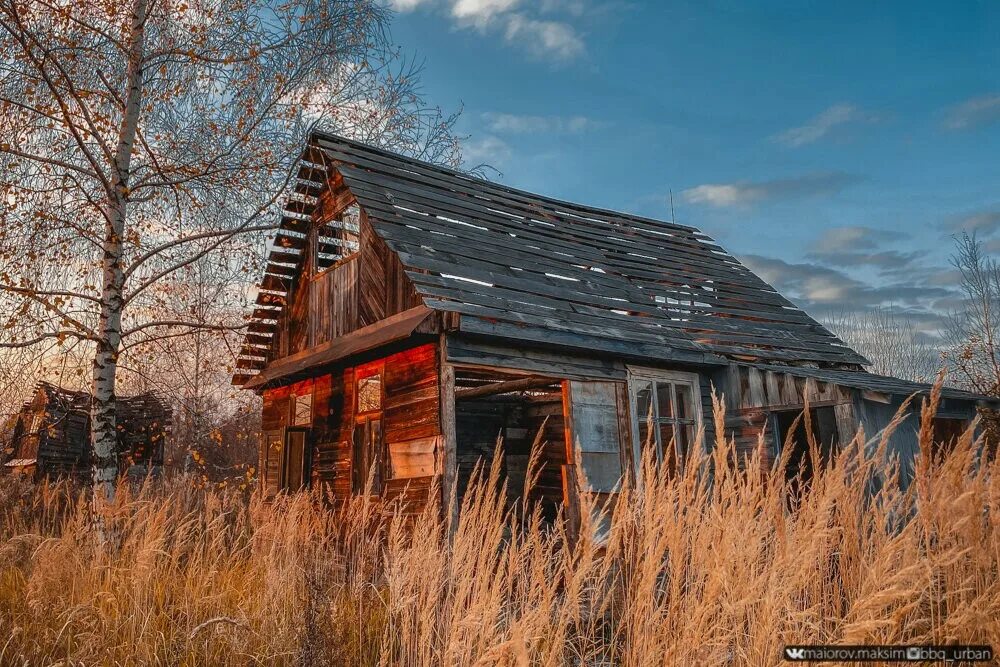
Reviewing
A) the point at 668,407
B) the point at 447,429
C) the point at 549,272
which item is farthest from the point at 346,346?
the point at 668,407

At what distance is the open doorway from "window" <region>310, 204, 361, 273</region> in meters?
2.86

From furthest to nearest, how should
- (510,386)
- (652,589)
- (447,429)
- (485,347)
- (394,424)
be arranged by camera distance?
(510,386) → (394,424) → (485,347) → (447,429) → (652,589)

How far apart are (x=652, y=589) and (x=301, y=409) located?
9292 mm

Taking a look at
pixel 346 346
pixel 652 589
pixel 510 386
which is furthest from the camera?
pixel 510 386

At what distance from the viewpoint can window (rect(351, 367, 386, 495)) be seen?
848 cm

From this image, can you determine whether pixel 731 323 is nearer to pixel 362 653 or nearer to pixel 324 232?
pixel 324 232

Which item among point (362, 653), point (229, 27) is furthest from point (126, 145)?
point (362, 653)

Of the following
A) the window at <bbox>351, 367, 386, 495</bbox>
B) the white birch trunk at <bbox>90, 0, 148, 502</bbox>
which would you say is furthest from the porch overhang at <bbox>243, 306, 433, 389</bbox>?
the white birch trunk at <bbox>90, 0, 148, 502</bbox>

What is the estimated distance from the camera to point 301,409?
35.5 ft

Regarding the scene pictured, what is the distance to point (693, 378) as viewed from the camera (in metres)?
9.80

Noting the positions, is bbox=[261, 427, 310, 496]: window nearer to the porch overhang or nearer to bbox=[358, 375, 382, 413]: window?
the porch overhang

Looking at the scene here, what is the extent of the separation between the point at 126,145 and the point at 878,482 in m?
10.6

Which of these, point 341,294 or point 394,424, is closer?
point 394,424

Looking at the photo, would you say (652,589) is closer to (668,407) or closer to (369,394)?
(369,394)
